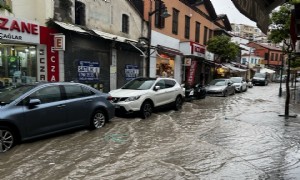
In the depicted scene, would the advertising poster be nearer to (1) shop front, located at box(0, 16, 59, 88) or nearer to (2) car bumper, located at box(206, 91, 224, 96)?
(1) shop front, located at box(0, 16, 59, 88)

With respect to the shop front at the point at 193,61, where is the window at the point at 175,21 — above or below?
above

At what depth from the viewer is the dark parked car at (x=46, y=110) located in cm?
735

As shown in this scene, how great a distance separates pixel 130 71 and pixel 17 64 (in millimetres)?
8118

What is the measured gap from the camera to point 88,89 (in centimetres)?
978

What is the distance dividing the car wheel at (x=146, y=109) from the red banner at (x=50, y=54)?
449 cm

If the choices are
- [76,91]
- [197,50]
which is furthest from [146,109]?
[197,50]

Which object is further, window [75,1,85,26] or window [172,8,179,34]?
window [172,8,179,34]

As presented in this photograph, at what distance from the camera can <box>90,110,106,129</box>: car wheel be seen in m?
9.79

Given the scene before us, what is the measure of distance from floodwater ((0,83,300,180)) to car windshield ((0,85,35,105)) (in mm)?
1176

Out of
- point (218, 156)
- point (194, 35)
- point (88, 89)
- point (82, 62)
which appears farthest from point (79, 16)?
point (194, 35)

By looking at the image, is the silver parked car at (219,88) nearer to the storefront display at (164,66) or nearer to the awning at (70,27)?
the storefront display at (164,66)

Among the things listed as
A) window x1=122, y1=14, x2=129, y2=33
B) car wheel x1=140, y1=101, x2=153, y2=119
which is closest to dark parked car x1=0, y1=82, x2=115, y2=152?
car wheel x1=140, y1=101, x2=153, y2=119

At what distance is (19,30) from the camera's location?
12008mm

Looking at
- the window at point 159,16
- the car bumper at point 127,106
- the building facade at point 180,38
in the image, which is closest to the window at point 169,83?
the car bumper at point 127,106
